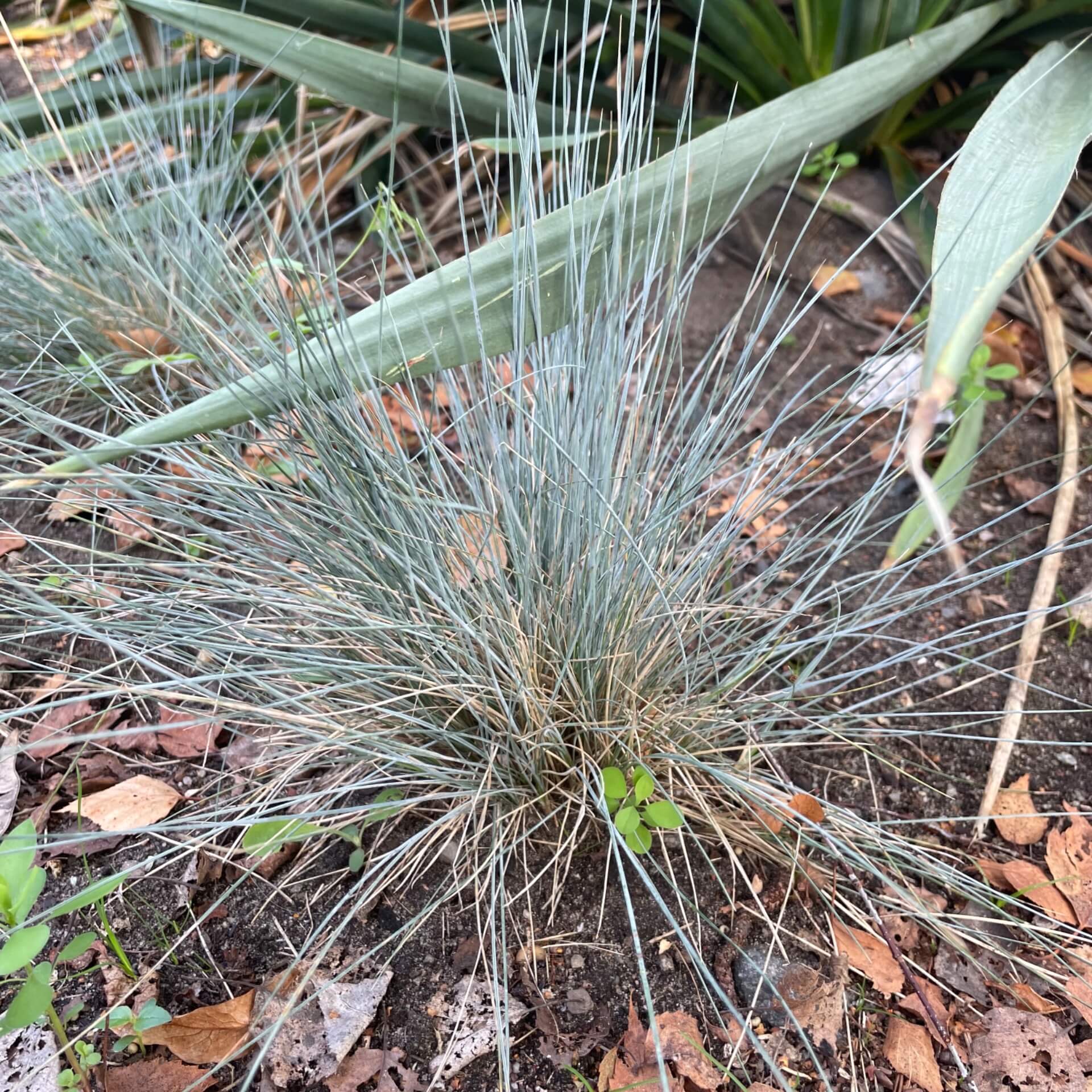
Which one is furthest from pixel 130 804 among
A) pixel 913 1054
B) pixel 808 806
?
pixel 913 1054

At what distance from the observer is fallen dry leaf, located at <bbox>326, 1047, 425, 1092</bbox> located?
79 cm

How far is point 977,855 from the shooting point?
97cm

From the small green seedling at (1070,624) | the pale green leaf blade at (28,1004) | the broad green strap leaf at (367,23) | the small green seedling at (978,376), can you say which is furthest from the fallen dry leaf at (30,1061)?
the broad green strap leaf at (367,23)

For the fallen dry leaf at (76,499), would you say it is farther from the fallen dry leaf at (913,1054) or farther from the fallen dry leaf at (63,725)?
the fallen dry leaf at (913,1054)

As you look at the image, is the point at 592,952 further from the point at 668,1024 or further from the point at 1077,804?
the point at 1077,804

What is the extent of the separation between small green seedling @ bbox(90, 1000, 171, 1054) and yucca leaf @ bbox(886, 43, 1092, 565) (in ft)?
2.48

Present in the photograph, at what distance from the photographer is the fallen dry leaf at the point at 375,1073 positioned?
79 centimetres

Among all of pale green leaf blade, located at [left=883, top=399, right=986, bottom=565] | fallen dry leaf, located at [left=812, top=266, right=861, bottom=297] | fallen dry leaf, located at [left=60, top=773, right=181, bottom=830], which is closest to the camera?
fallen dry leaf, located at [left=60, top=773, right=181, bottom=830]

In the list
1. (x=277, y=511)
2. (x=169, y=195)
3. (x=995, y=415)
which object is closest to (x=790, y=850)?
(x=277, y=511)

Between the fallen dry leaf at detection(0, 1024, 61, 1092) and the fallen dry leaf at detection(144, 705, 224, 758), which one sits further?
the fallen dry leaf at detection(144, 705, 224, 758)

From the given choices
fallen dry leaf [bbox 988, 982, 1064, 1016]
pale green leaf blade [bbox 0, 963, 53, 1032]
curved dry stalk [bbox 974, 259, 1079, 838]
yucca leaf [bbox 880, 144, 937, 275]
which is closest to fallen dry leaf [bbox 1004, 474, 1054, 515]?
curved dry stalk [bbox 974, 259, 1079, 838]

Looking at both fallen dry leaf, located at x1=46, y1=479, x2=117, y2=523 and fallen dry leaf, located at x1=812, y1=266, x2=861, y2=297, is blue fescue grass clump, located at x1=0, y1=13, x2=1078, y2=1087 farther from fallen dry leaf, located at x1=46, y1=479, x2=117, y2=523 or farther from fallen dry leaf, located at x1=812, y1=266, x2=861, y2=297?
fallen dry leaf, located at x1=812, y1=266, x2=861, y2=297

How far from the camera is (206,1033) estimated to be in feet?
2.66

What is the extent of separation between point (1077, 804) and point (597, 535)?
670 mm
